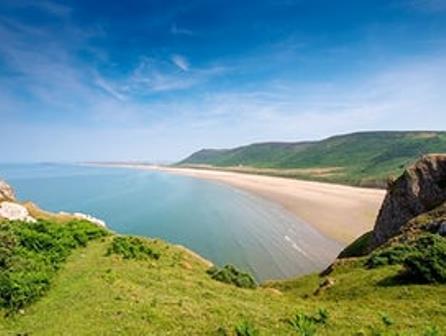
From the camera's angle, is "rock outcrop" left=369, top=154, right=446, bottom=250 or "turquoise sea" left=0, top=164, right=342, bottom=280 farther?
"turquoise sea" left=0, top=164, right=342, bottom=280

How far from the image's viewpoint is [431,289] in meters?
20.1

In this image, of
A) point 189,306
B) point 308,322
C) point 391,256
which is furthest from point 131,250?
point 308,322

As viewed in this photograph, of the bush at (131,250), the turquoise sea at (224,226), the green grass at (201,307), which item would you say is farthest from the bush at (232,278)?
the turquoise sea at (224,226)

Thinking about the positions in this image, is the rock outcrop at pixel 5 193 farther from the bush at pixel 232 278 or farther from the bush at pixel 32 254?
the bush at pixel 232 278

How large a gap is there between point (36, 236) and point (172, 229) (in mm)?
49325

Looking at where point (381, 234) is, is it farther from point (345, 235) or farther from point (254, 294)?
point (345, 235)

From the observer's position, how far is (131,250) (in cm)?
3244

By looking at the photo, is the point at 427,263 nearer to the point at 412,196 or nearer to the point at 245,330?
the point at 245,330

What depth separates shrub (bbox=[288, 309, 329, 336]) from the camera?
15418 mm

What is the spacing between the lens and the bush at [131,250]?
3128 centimetres

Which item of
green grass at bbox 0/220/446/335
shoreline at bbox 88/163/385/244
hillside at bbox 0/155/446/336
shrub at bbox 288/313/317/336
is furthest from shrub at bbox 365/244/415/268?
shoreline at bbox 88/163/385/244

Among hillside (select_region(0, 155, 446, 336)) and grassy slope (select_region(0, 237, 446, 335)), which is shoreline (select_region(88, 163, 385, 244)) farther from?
grassy slope (select_region(0, 237, 446, 335))

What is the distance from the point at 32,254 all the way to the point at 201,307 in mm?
13774

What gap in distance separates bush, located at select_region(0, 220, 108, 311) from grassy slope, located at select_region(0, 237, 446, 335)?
2.46ft
